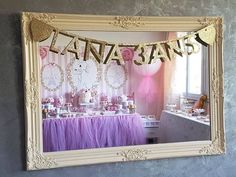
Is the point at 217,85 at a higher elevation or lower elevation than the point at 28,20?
lower

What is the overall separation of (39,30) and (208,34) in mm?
1019

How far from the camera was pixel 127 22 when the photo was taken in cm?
204

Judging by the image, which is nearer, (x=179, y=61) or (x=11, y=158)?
(x=11, y=158)

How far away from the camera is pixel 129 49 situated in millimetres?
2053

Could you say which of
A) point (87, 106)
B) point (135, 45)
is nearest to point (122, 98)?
point (87, 106)

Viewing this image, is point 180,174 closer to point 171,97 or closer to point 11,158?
point 171,97

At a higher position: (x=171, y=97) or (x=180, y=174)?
(x=171, y=97)

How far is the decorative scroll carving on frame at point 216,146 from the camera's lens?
2174mm

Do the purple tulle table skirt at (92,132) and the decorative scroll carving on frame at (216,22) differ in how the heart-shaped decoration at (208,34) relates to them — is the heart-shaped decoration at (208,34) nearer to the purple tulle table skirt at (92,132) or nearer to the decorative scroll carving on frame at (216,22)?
the decorative scroll carving on frame at (216,22)

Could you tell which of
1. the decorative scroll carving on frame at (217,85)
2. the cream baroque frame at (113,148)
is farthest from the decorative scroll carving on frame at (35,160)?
the decorative scroll carving on frame at (217,85)

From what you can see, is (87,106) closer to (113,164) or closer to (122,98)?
(122,98)

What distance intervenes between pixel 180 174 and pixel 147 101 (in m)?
0.51

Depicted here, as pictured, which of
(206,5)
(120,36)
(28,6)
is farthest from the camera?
(206,5)

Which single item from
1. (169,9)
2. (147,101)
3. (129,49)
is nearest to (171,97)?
(147,101)
